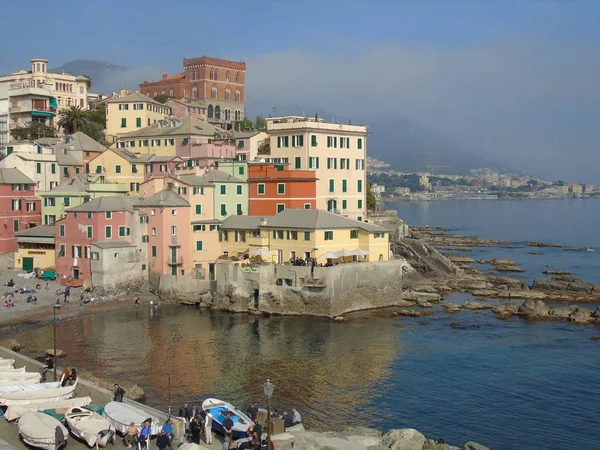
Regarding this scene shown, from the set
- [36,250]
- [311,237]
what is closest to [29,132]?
[36,250]

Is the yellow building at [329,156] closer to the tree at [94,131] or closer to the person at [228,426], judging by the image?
the tree at [94,131]

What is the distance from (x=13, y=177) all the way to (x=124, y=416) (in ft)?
174

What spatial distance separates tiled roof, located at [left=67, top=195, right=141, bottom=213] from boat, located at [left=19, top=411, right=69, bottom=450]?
4009cm

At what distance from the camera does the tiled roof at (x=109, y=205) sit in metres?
65.7

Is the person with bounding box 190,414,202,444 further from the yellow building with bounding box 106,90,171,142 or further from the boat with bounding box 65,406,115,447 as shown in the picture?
the yellow building with bounding box 106,90,171,142

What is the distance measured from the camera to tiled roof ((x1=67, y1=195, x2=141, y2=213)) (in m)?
65.7

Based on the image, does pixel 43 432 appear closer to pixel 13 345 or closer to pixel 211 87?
pixel 13 345

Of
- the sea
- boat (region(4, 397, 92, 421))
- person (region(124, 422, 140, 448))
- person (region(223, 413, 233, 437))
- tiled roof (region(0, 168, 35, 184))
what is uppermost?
tiled roof (region(0, 168, 35, 184))

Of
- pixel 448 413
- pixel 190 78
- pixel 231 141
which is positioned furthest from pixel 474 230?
pixel 448 413

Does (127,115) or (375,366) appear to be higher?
(127,115)

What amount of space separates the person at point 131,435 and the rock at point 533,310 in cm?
4163

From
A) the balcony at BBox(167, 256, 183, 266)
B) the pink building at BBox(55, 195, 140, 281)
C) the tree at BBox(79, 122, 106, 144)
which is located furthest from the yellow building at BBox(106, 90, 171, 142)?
the balcony at BBox(167, 256, 183, 266)

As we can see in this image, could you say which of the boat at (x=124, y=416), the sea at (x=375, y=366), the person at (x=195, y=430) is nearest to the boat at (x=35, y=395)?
the boat at (x=124, y=416)

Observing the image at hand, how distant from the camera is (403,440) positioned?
29.5 m
